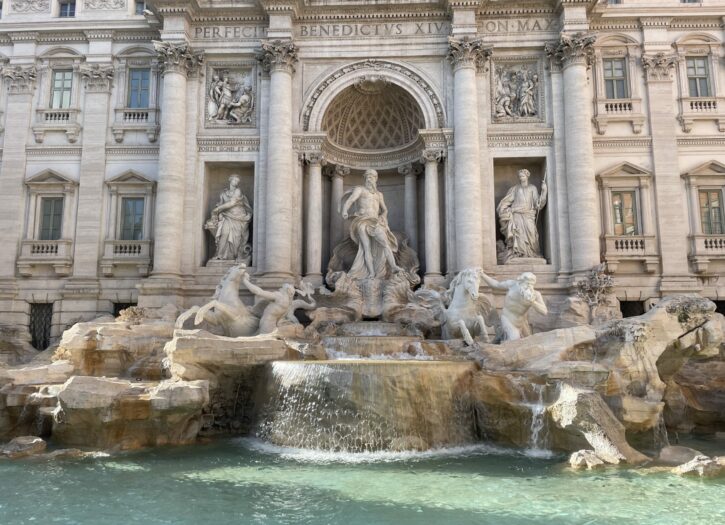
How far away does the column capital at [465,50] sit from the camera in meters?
19.0

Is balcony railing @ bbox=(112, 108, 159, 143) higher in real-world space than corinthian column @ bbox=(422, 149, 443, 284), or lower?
higher

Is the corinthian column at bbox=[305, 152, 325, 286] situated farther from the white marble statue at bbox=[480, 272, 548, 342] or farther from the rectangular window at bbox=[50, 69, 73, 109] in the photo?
the rectangular window at bbox=[50, 69, 73, 109]

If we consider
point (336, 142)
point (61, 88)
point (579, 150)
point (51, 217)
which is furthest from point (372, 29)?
point (51, 217)

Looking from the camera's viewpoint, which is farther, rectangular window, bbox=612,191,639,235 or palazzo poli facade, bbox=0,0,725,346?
rectangular window, bbox=612,191,639,235

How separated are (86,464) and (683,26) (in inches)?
898

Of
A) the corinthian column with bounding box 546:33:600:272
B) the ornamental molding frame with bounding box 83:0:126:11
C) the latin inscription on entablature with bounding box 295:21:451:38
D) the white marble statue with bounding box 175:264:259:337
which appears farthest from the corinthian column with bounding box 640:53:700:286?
the ornamental molding frame with bounding box 83:0:126:11

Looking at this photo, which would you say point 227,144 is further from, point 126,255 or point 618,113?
point 618,113

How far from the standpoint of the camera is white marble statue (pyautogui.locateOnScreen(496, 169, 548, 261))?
62.3 feet

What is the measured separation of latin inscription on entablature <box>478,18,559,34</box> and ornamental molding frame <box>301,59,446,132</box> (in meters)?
2.96

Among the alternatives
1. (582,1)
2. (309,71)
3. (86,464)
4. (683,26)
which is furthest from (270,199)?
(683,26)

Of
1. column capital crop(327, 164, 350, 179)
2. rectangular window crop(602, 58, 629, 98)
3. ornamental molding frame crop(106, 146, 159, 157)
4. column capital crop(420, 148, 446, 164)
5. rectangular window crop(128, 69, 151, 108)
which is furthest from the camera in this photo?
column capital crop(327, 164, 350, 179)

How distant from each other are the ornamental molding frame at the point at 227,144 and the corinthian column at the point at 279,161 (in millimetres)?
933

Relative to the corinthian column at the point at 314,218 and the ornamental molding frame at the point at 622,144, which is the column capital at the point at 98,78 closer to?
the corinthian column at the point at 314,218

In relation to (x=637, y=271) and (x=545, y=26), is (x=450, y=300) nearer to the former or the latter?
(x=637, y=271)
